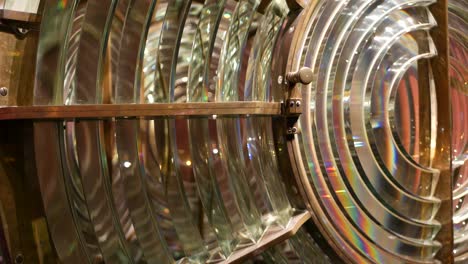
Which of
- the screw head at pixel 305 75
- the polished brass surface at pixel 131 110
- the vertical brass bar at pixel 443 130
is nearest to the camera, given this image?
the polished brass surface at pixel 131 110

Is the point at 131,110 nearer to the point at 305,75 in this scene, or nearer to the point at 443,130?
the point at 305,75

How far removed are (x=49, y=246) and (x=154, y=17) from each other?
0.57 m

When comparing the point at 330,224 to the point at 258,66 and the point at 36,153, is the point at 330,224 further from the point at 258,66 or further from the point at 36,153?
the point at 36,153

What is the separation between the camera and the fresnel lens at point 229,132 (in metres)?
1.07

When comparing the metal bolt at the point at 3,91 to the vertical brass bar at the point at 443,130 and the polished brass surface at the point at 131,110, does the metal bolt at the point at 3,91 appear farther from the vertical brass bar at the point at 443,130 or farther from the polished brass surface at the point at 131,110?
the vertical brass bar at the point at 443,130

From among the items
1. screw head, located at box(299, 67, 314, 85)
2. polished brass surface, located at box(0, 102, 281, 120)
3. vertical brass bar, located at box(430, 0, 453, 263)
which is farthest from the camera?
vertical brass bar, located at box(430, 0, 453, 263)

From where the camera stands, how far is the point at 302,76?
1385 mm

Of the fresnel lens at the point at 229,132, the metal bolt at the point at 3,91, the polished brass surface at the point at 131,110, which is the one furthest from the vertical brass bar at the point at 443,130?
the metal bolt at the point at 3,91

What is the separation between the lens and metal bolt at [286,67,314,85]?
1.39 metres

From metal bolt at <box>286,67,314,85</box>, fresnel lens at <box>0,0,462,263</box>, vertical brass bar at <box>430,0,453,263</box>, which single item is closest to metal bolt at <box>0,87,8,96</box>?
fresnel lens at <box>0,0,462,263</box>

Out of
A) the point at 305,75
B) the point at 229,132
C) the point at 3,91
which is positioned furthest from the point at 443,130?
the point at 3,91

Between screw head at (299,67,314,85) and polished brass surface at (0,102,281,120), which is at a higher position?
screw head at (299,67,314,85)

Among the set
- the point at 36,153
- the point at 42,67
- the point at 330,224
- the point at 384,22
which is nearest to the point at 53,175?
the point at 36,153

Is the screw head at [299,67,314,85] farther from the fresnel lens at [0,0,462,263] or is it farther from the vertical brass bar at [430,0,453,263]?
the vertical brass bar at [430,0,453,263]
